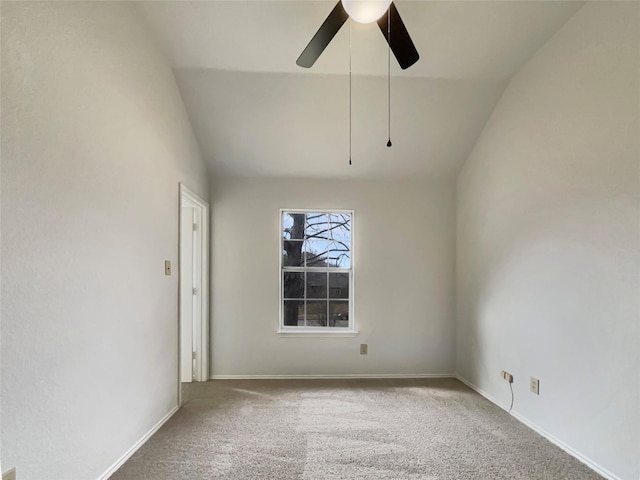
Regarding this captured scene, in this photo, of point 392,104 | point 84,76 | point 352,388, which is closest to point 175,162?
point 84,76

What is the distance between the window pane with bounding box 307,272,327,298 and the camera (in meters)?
3.87

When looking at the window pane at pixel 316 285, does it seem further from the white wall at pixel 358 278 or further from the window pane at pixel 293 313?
the white wall at pixel 358 278

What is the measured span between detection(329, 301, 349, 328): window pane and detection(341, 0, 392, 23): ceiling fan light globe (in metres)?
2.94

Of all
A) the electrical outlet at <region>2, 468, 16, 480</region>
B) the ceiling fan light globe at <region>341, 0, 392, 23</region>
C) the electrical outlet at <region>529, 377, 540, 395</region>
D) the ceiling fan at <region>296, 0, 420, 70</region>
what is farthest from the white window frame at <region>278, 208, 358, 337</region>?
the electrical outlet at <region>2, 468, 16, 480</region>

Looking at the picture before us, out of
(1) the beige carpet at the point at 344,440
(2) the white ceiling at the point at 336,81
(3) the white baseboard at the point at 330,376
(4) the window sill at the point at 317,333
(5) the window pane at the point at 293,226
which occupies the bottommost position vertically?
(3) the white baseboard at the point at 330,376

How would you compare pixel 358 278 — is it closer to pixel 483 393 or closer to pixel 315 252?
pixel 315 252

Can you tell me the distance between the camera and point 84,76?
170 cm

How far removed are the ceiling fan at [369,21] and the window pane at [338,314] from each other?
104 inches

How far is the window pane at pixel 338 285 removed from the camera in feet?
12.7

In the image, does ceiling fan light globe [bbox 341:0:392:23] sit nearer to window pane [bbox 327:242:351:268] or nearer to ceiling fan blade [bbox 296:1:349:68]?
ceiling fan blade [bbox 296:1:349:68]

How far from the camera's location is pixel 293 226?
3.85m

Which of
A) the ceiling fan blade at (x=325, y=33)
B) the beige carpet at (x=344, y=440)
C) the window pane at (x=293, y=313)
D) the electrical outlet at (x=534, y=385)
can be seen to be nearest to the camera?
the ceiling fan blade at (x=325, y=33)

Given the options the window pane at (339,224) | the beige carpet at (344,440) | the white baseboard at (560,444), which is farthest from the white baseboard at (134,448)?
the white baseboard at (560,444)

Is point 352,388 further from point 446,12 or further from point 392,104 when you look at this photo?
point 446,12
